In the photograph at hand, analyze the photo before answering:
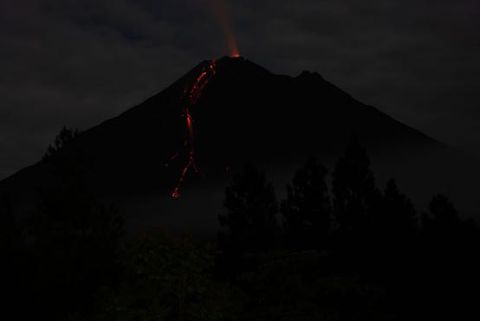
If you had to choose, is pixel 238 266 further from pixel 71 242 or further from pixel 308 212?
pixel 308 212

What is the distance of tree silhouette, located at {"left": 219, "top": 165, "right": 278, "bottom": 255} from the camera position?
47.1 meters

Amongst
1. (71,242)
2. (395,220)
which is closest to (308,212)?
(395,220)

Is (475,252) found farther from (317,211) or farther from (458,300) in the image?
(317,211)

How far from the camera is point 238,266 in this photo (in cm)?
3497

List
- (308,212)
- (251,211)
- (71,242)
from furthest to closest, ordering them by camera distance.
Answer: (251,211) < (308,212) < (71,242)

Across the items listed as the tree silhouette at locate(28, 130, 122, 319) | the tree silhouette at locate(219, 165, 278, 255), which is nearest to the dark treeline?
the tree silhouette at locate(28, 130, 122, 319)

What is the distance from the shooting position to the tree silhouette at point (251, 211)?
47.1 metres

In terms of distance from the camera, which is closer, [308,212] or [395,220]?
[395,220]

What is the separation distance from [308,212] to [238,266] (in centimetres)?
1730

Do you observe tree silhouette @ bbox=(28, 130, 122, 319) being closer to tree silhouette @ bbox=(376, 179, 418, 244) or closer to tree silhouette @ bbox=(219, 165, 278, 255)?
tree silhouette @ bbox=(376, 179, 418, 244)

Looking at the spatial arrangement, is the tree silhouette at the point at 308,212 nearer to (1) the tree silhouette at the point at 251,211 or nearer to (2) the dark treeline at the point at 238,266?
(2) the dark treeline at the point at 238,266

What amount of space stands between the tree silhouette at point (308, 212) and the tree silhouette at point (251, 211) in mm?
1511

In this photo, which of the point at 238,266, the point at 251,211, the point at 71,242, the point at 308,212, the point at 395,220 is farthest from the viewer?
the point at 251,211

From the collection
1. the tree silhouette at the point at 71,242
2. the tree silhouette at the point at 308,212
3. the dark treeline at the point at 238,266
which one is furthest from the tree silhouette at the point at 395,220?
the tree silhouette at the point at 71,242
